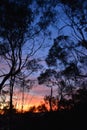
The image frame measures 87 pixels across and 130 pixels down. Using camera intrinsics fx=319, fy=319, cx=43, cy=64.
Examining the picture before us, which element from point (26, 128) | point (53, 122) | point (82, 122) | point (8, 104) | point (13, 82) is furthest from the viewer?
point (8, 104)

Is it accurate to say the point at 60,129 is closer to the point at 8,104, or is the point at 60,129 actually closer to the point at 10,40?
the point at 10,40

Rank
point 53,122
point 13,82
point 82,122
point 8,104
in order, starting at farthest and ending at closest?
point 8,104
point 13,82
point 53,122
point 82,122

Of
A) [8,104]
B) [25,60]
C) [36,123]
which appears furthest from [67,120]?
[8,104]

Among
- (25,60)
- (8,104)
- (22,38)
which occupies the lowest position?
(8,104)

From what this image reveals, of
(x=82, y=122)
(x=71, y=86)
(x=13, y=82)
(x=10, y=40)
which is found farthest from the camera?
(x=71, y=86)

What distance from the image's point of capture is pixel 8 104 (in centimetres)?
3077

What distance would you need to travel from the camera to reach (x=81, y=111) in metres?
18.3

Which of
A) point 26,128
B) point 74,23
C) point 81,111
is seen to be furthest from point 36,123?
point 74,23

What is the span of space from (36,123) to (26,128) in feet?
4.86

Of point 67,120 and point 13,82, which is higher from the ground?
point 13,82

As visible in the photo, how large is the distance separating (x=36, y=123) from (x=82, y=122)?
12.7 feet

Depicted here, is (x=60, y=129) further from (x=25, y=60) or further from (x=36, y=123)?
(x=25, y=60)

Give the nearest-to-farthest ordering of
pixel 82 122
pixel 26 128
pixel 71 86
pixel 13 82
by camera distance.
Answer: pixel 82 122 < pixel 26 128 < pixel 13 82 < pixel 71 86

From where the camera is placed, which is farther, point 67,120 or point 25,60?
point 25,60
